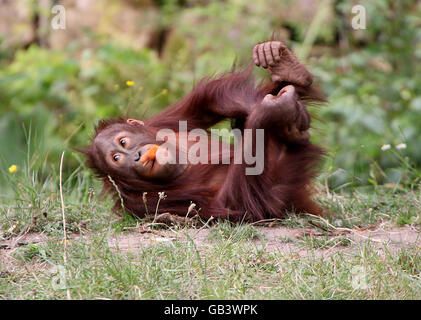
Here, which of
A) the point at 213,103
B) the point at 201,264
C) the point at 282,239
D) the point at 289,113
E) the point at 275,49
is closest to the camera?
the point at 201,264

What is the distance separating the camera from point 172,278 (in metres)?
2.38

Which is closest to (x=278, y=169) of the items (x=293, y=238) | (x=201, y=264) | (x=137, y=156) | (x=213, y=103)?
(x=293, y=238)

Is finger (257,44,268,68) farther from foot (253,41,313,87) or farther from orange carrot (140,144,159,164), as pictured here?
orange carrot (140,144,159,164)

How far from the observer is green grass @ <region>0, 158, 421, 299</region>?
229 cm

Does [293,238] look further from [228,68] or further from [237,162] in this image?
[228,68]

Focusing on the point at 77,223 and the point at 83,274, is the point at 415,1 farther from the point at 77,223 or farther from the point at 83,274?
the point at 83,274

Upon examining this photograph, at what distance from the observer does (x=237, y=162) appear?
3213mm

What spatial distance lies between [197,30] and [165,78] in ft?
3.13

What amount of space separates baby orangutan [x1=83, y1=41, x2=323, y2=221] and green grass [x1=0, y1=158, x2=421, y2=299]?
5.9 inches

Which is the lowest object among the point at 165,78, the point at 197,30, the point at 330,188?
the point at 330,188

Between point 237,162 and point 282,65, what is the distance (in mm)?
663

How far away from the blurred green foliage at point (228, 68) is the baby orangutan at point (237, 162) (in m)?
1.32

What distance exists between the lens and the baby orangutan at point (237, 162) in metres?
3.20
